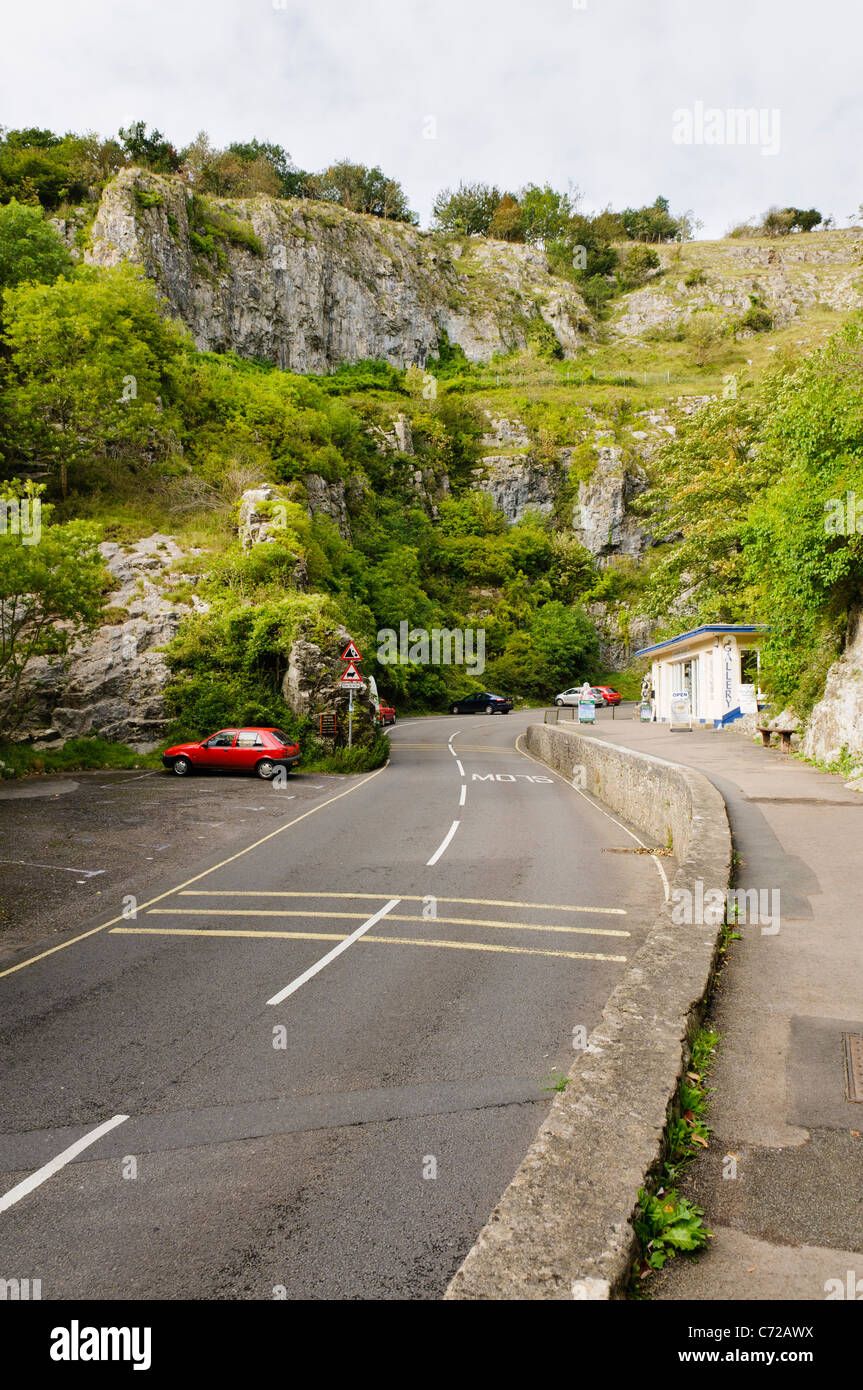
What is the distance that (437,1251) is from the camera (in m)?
3.29

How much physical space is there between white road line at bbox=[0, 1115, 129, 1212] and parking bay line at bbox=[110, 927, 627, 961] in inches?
99.9

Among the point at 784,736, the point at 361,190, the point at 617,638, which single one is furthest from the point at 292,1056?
the point at 361,190

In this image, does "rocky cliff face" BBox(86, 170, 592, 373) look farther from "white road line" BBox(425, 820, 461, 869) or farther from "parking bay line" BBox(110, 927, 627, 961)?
"parking bay line" BBox(110, 927, 627, 961)

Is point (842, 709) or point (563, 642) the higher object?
point (563, 642)

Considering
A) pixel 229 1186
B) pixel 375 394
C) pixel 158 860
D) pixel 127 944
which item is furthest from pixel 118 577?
pixel 375 394

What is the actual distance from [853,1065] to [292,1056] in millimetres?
3602

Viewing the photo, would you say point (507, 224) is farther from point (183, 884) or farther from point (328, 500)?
point (183, 884)

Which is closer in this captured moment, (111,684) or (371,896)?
(371,896)

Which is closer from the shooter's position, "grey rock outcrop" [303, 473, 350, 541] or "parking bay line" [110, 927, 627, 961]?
"parking bay line" [110, 927, 627, 961]

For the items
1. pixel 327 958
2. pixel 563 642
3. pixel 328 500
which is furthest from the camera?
pixel 563 642

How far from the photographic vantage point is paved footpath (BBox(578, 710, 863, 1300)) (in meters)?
2.74

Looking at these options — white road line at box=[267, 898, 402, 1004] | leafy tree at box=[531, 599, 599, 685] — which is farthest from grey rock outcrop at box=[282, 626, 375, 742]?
leafy tree at box=[531, 599, 599, 685]

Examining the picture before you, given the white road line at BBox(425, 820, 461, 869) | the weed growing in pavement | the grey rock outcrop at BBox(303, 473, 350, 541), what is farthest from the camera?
the grey rock outcrop at BBox(303, 473, 350, 541)

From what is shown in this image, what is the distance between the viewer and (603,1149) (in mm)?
3146
